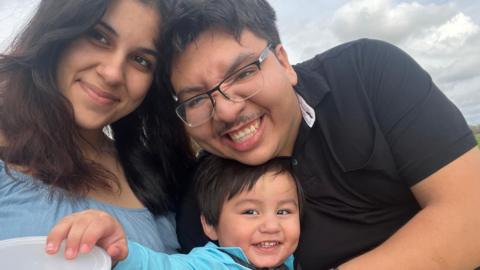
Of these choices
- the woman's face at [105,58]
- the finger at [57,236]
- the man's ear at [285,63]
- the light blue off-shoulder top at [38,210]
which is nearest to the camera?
the finger at [57,236]

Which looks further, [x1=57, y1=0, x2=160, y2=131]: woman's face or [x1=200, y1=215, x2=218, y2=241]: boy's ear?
[x1=200, y1=215, x2=218, y2=241]: boy's ear

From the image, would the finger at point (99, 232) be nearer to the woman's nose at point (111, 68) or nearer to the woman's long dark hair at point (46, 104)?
the woman's long dark hair at point (46, 104)

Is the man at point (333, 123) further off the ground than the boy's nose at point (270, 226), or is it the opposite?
the man at point (333, 123)

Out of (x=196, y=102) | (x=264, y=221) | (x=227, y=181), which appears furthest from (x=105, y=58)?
(x=264, y=221)

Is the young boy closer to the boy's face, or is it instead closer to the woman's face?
the boy's face

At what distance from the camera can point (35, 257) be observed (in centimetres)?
142

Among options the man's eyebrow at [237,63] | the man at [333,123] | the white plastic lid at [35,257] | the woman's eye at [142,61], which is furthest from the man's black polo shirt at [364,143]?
the white plastic lid at [35,257]

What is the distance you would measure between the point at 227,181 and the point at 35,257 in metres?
1.31

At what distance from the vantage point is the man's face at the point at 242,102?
2232 millimetres

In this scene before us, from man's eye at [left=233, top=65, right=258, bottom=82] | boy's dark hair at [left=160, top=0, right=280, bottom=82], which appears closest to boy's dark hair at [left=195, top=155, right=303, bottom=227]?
man's eye at [left=233, top=65, right=258, bottom=82]

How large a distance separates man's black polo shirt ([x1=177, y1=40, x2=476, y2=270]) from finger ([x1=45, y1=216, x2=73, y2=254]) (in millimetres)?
1404

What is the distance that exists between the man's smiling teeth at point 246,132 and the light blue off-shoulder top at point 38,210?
749 mm

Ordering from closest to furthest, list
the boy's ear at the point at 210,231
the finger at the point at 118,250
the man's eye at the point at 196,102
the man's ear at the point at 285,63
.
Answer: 1. the finger at the point at 118,250
2. the man's eye at the point at 196,102
3. the man's ear at the point at 285,63
4. the boy's ear at the point at 210,231

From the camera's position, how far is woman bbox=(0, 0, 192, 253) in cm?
211
